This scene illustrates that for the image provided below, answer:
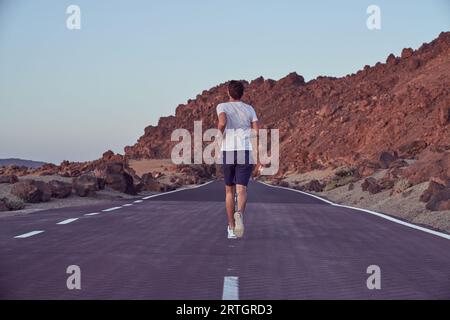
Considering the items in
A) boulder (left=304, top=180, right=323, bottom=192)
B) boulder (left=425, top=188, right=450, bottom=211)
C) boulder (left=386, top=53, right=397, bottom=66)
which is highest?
boulder (left=386, top=53, right=397, bottom=66)

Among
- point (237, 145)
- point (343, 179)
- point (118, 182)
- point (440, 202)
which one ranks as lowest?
point (343, 179)

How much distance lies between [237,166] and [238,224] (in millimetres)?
891

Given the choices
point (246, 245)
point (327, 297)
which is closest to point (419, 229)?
point (246, 245)

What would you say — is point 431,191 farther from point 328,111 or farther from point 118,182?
point 328,111

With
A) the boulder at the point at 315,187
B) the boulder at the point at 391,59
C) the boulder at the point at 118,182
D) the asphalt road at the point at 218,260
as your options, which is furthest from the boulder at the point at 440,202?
the boulder at the point at 391,59

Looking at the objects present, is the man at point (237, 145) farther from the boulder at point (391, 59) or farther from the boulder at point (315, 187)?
the boulder at point (391, 59)

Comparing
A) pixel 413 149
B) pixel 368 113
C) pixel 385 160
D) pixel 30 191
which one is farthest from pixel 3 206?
pixel 368 113

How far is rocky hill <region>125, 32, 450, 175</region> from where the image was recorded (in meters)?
71.4

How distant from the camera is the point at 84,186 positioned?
30.7 m

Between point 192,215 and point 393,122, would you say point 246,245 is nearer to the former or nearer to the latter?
point 192,215

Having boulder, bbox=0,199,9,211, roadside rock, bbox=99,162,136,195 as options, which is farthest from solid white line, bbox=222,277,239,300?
roadside rock, bbox=99,162,136,195

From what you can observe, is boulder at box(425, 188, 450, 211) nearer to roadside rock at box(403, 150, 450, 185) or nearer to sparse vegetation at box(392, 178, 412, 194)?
roadside rock at box(403, 150, 450, 185)

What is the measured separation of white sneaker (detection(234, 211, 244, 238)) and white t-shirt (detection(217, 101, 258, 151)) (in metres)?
1.00
